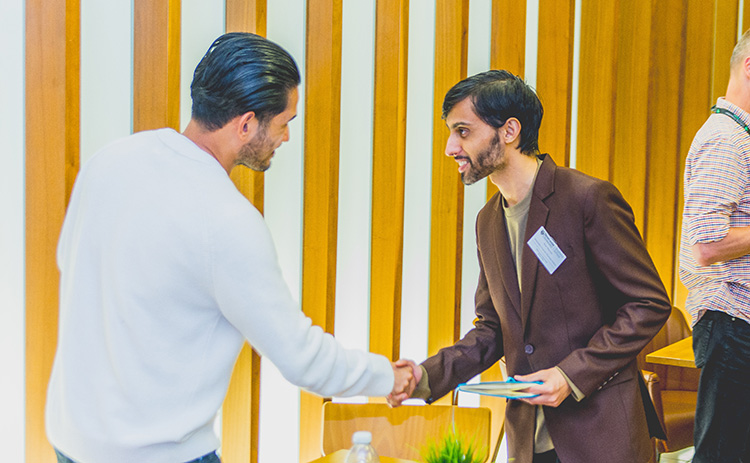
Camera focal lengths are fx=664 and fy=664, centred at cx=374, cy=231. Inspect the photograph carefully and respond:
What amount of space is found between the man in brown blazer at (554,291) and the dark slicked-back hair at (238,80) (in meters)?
0.85

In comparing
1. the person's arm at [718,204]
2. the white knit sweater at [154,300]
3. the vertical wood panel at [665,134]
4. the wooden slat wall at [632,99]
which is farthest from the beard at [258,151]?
the vertical wood panel at [665,134]

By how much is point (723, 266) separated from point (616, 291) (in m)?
0.78

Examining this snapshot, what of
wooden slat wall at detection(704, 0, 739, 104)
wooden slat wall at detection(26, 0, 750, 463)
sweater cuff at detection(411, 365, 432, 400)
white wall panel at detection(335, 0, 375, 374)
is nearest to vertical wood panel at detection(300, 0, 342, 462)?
wooden slat wall at detection(26, 0, 750, 463)

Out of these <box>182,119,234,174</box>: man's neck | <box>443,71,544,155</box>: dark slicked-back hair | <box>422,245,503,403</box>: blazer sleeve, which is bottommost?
<box>422,245,503,403</box>: blazer sleeve

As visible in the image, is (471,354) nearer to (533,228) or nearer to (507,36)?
(533,228)

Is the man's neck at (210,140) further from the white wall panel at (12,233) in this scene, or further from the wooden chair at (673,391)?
the wooden chair at (673,391)

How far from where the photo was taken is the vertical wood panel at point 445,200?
10.7ft

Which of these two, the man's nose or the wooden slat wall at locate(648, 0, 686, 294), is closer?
the man's nose

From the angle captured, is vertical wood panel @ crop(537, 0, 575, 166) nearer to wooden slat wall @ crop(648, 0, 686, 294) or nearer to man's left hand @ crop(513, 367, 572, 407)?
wooden slat wall @ crop(648, 0, 686, 294)

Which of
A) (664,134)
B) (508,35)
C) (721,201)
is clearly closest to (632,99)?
(664,134)

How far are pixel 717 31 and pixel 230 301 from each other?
4.67 m

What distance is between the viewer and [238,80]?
4.93 ft

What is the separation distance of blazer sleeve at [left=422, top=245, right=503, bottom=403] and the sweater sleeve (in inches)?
24.8

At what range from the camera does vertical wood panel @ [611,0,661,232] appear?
452 centimetres
